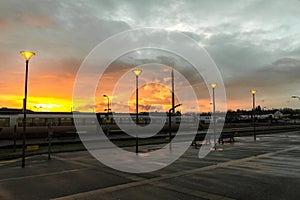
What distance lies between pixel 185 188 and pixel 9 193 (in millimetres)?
5714

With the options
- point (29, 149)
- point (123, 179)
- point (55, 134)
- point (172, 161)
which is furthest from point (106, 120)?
point (123, 179)

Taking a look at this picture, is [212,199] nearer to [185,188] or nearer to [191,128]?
[185,188]

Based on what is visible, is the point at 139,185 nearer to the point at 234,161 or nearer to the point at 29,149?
the point at 234,161

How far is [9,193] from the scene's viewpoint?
319 inches

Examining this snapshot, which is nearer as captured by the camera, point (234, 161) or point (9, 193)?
point (9, 193)

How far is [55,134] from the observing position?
33.1 meters

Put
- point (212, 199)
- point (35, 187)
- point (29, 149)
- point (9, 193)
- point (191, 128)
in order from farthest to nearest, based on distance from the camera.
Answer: point (191, 128) < point (29, 149) < point (35, 187) < point (9, 193) < point (212, 199)

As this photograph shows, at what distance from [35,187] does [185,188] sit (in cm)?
520

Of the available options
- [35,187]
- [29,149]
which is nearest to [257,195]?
[35,187]

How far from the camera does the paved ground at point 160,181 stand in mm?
7746

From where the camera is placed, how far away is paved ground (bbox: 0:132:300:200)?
775cm

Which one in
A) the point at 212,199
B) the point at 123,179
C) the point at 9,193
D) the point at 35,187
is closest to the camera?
the point at 212,199

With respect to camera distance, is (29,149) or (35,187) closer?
(35,187)

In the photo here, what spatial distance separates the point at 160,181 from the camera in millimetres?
9430
